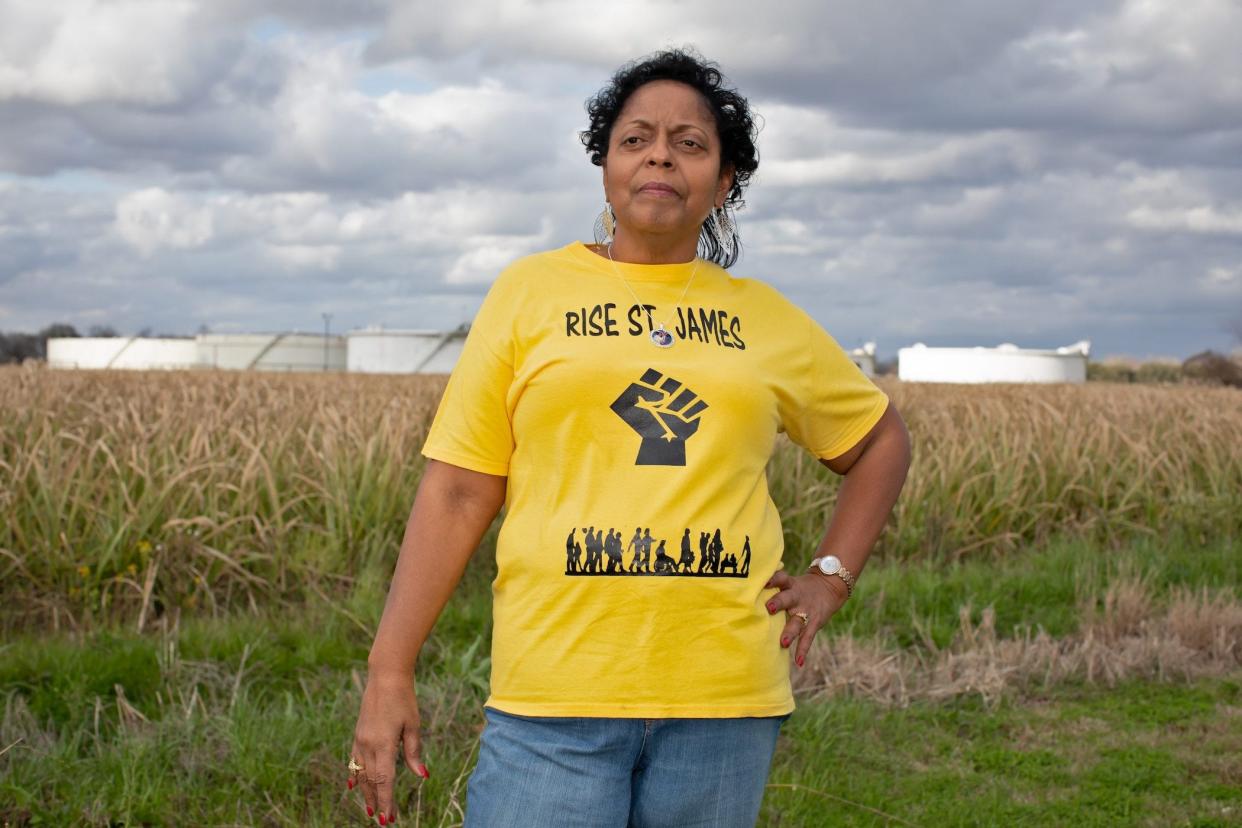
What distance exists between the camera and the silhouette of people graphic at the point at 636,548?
1792mm

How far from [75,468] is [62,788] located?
2706 millimetres

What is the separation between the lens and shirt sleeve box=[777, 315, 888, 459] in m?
2.12

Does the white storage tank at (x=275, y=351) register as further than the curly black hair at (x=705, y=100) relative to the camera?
Yes

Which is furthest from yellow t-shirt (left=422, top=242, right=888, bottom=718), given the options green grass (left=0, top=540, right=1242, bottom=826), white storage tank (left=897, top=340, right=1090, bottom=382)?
white storage tank (left=897, top=340, right=1090, bottom=382)

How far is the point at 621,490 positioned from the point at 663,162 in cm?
56

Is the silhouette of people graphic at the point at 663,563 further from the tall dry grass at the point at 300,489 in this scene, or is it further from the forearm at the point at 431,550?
the tall dry grass at the point at 300,489

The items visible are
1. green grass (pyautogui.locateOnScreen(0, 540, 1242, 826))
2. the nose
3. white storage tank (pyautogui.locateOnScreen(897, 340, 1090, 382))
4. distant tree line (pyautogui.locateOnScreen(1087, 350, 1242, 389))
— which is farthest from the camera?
white storage tank (pyautogui.locateOnScreen(897, 340, 1090, 382))

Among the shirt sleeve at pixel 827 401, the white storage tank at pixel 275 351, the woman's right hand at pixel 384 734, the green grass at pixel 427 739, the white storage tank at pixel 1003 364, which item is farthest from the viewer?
the white storage tank at pixel 275 351

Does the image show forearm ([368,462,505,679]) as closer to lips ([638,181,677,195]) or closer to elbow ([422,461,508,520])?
elbow ([422,461,508,520])

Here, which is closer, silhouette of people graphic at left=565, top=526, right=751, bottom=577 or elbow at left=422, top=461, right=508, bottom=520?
silhouette of people graphic at left=565, top=526, right=751, bottom=577

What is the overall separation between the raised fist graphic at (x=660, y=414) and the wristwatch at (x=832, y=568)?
1.63 feet

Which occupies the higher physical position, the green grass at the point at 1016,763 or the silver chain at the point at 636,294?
the silver chain at the point at 636,294

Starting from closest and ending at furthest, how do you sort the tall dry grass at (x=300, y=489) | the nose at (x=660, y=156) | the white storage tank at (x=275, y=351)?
1. the nose at (x=660, y=156)
2. the tall dry grass at (x=300, y=489)
3. the white storage tank at (x=275, y=351)

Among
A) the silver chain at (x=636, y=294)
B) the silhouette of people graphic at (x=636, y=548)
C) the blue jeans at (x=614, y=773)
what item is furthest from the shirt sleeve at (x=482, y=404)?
the blue jeans at (x=614, y=773)
